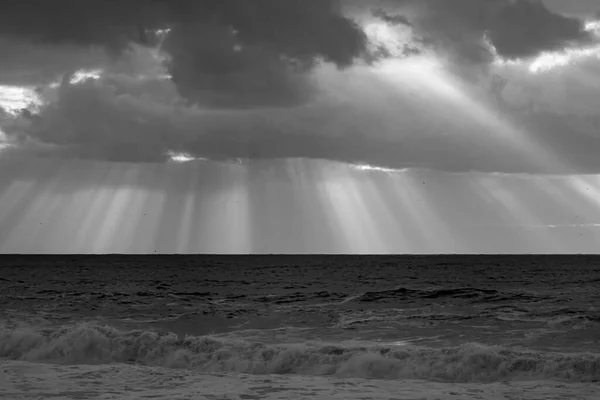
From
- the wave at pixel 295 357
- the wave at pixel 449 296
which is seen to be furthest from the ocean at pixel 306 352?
the wave at pixel 449 296

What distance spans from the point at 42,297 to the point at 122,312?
1403cm

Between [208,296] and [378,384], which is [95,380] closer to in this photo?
[378,384]

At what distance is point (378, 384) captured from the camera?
20062 millimetres

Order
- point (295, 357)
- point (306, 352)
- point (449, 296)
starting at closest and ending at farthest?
point (295, 357)
point (306, 352)
point (449, 296)

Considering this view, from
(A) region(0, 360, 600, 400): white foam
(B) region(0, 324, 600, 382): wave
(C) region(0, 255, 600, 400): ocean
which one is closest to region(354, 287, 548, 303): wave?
(C) region(0, 255, 600, 400): ocean

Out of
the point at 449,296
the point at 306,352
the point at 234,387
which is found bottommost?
the point at 449,296

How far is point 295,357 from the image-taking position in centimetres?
2348

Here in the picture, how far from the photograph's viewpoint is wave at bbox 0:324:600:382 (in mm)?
21531

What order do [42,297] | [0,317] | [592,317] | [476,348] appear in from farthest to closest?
[42,297] < [0,317] < [592,317] < [476,348]

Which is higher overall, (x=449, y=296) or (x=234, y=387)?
(x=234, y=387)

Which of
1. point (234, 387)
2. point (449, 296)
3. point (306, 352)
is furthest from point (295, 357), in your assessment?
point (449, 296)

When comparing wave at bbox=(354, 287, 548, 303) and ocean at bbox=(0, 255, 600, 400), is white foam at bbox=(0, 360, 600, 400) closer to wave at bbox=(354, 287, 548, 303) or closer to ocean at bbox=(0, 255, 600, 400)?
ocean at bbox=(0, 255, 600, 400)

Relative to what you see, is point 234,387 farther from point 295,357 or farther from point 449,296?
point 449,296

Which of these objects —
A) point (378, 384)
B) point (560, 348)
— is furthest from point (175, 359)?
point (560, 348)
